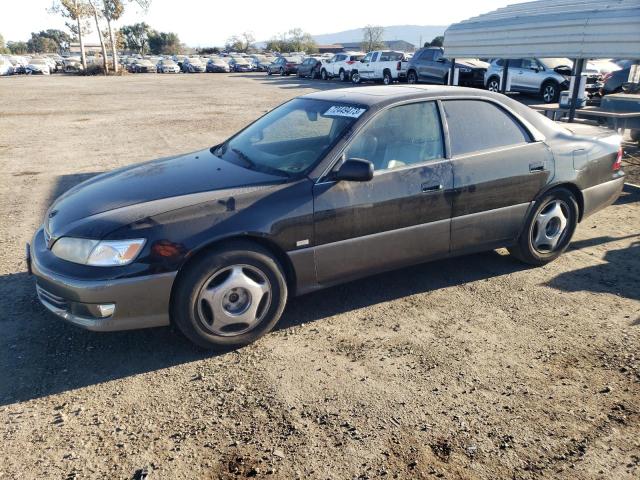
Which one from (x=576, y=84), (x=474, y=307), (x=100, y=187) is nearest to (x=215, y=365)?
(x=100, y=187)

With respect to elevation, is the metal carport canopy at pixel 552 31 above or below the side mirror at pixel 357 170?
above

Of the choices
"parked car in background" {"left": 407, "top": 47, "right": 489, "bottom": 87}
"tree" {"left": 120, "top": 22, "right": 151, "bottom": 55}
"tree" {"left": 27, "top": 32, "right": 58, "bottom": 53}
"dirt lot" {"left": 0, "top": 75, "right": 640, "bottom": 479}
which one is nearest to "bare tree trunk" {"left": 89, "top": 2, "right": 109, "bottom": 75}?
"parked car in background" {"left": 407, "top": 47, "right": 489, "bottom": 87}

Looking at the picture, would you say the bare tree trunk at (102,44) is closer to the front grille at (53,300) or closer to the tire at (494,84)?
the tire at (494,84)

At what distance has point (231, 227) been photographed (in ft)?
11.3

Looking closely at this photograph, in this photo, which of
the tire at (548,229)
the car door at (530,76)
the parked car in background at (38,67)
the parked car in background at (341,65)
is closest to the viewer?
the tire at (548,229)

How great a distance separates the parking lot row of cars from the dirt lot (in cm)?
1095

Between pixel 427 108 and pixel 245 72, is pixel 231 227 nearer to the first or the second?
pixel 427 108

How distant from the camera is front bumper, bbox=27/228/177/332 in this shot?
10.6 ft

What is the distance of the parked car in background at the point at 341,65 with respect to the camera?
31.2 m

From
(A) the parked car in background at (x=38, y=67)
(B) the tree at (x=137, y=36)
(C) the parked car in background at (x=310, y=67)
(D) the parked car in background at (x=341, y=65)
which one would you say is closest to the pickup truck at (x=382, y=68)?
(D) the parked car in background at (x=341, y=65)

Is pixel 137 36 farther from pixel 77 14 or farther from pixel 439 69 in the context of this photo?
pixel 439 69

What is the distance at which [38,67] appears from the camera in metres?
48.7

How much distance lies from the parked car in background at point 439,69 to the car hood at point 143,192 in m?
19.5

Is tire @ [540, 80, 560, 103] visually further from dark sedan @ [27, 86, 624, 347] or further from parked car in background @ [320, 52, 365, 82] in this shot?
dark sedan @ [27, 86, 624, 347]
